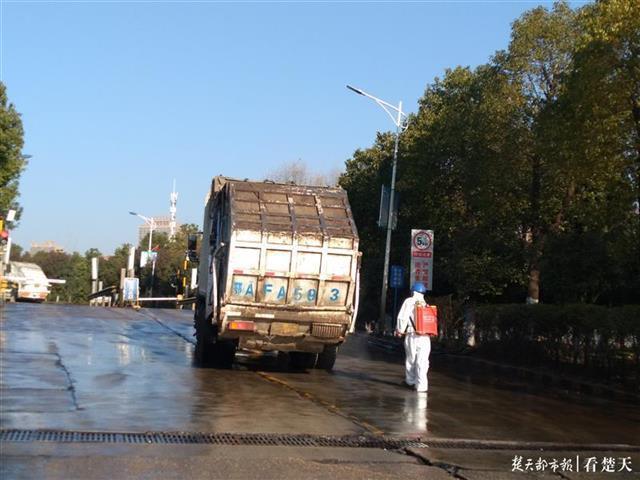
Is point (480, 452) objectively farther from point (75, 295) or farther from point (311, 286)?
point (75, 295)

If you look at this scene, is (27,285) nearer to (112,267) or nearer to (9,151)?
(9,151)

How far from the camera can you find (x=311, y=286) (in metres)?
14.0

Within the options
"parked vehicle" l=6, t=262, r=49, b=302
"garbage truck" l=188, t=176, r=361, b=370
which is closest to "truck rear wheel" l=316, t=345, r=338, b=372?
"garbage truck" l=188, t=176, r=361, b=370

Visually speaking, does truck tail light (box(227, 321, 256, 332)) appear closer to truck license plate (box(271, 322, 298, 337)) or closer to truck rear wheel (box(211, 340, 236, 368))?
truck license plate (box(271, 322, 298, 337))

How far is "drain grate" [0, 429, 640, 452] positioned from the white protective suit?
4.08 meters

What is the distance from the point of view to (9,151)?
122 feet

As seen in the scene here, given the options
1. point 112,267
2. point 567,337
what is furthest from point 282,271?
point 112,267

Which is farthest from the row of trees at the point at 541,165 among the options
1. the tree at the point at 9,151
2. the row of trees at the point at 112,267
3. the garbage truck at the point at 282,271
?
the row of trees at the point at 112,267

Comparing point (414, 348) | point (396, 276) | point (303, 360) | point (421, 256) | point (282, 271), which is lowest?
point (303, 360)

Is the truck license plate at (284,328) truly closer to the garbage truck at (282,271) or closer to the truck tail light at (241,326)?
the garbage truck at (282,271)

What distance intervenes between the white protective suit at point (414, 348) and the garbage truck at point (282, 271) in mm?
1019

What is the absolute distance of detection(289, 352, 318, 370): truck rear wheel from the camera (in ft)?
52.2

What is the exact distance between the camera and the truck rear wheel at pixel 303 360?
52.2ft

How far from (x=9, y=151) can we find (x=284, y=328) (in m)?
27.0
